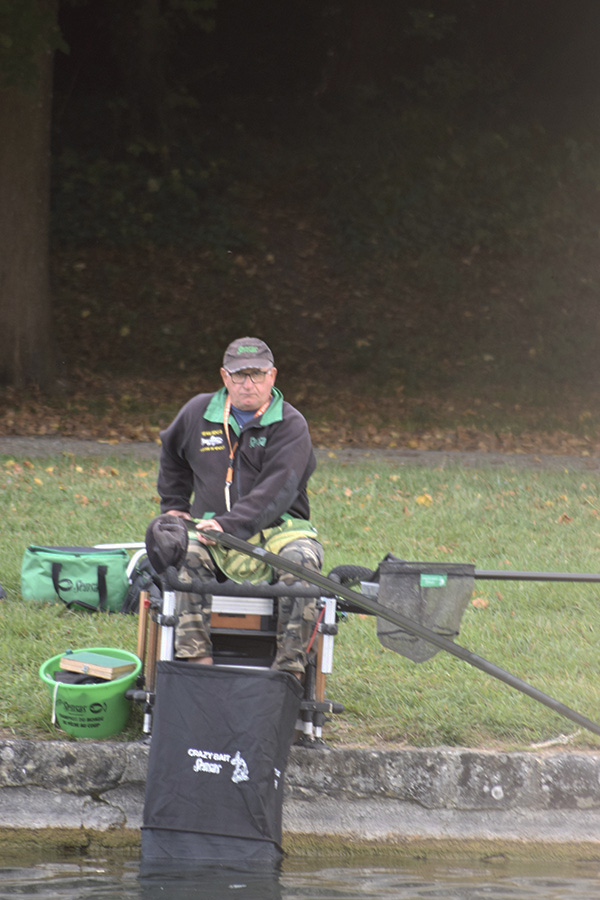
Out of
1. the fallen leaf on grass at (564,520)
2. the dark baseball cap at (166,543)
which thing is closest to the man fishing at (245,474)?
the dark baseball cap at (166,543)

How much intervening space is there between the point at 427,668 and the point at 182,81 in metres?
17.3

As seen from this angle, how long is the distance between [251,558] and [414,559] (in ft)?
8.35

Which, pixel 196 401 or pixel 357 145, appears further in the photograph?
pixel 357 145

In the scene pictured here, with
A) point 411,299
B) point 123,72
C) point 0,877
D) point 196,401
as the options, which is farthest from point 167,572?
point 123,72

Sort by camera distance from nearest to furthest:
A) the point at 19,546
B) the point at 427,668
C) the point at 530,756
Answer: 1. the point at 530,756
2. the point at 427,668
3. the point at 19,546

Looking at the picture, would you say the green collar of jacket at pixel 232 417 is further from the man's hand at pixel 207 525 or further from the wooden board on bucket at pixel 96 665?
the wooden board on bucket at pixel 96 665

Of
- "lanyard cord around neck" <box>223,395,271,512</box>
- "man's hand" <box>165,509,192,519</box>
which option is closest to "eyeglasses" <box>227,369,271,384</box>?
"lanyard cord around neck" <box>223,395,271,512</box>

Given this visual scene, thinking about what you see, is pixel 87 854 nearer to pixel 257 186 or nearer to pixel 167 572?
pixel 167 572

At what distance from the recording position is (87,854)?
3.83 meters

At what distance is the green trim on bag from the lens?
4242 mm

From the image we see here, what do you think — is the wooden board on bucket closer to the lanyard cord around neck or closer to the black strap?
the lanyard cord around neck

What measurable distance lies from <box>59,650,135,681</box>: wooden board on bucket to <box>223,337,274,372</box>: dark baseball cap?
1.25m

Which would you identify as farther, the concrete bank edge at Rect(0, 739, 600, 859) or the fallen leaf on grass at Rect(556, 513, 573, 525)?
the fallen leaf on grass at Rect(556, 513, 573, 525)

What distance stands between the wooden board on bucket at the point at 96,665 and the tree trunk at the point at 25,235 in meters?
9.01
